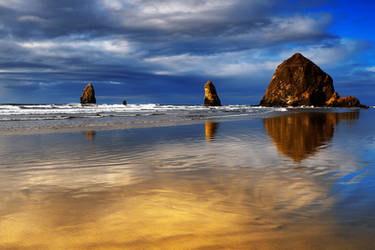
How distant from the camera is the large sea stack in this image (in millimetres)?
117125

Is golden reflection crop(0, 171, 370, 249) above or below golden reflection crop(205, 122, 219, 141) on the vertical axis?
below

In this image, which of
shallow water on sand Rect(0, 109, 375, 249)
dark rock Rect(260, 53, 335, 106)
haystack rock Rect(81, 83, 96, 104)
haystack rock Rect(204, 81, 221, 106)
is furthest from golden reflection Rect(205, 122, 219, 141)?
dark rock Rect(260, 53, 335, 106)

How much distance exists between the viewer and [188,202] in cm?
366

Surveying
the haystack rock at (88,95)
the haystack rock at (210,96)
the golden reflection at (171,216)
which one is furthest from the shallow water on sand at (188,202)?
the haystack rock at (88,95)

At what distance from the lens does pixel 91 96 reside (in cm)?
11106

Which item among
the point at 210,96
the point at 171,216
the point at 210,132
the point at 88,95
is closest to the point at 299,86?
the point at 210,96

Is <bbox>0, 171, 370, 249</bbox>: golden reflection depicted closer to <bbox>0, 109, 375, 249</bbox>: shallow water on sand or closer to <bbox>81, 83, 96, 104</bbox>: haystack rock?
<bbox>0, 109, 375, 249</bbox>: shallow water on sand

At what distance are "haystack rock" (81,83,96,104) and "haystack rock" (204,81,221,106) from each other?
139ft

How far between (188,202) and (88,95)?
11406 cm

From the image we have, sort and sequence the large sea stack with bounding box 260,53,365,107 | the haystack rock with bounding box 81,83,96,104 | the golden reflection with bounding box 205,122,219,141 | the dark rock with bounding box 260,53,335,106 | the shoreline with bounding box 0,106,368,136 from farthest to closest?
1. the dark rock with bounding box 260,53,335,106
2. the large sea stack with bounding box 260,53,365,107
3. the haystack rock with bounding box 81,83,96,104
4. the shoreline with bounding box 0,106,368,136
5. the golden reflection with bounding box 205,122,219,141

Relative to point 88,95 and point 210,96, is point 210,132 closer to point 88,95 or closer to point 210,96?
point 210,96

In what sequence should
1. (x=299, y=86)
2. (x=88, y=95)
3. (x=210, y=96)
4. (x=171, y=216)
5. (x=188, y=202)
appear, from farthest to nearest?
(x=299, y=86), (x=88, y=95), (x=210, y=96), (x=188, y=202), (x=171, y=216)

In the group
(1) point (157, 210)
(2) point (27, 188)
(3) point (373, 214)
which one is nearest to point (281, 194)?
(3) point (373, 214)

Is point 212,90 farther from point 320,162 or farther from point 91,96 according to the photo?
point 320,162
